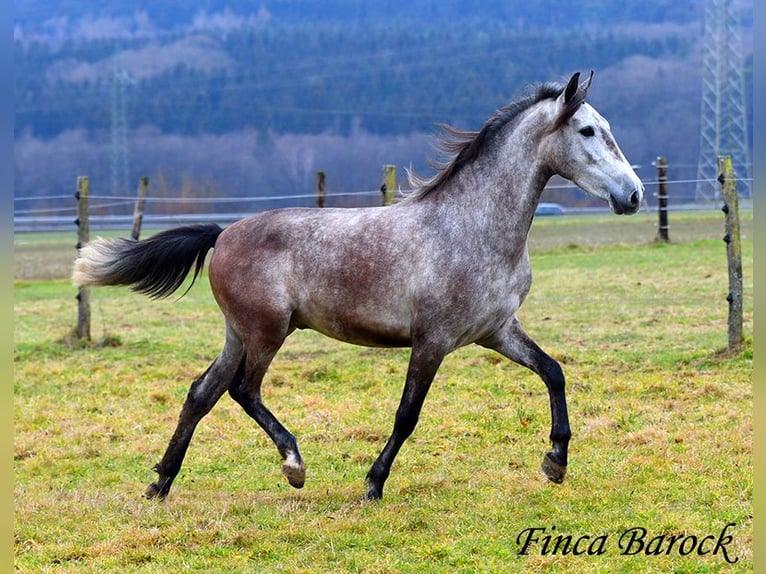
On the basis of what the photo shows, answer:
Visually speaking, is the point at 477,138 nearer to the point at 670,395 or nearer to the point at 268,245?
the point at 268,245

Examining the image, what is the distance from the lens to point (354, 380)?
9.78m

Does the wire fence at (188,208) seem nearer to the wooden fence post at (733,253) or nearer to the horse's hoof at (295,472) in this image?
the wooden fence post at (733,253)

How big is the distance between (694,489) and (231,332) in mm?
2899

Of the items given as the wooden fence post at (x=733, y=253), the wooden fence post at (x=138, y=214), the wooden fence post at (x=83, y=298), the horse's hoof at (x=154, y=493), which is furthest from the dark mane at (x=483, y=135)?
the wooden fence post at (x=138, y=214)

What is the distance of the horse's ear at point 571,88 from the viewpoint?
5664 millimetres

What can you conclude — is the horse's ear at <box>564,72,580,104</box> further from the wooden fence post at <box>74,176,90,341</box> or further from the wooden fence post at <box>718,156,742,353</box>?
the wooden fence post at <box>74,176,90,341</box>

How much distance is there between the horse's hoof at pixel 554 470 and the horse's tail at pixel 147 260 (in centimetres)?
250

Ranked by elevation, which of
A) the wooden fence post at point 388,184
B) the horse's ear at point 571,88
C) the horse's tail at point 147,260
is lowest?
the horse's tail at point 147,260

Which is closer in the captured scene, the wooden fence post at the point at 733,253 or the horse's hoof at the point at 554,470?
the horse's hoof at the point at 554,470

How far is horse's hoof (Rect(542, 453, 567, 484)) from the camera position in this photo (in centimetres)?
600

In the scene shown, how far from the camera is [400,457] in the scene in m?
7.02

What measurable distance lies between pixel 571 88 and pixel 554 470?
2.20 meters

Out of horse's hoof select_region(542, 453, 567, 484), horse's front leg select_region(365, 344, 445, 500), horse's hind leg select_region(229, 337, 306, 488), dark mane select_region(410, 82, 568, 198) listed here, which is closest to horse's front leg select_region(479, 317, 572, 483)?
horse's hoof select_region(542, 453, 567, 484)

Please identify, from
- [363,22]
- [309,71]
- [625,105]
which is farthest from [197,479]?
[363,22]
